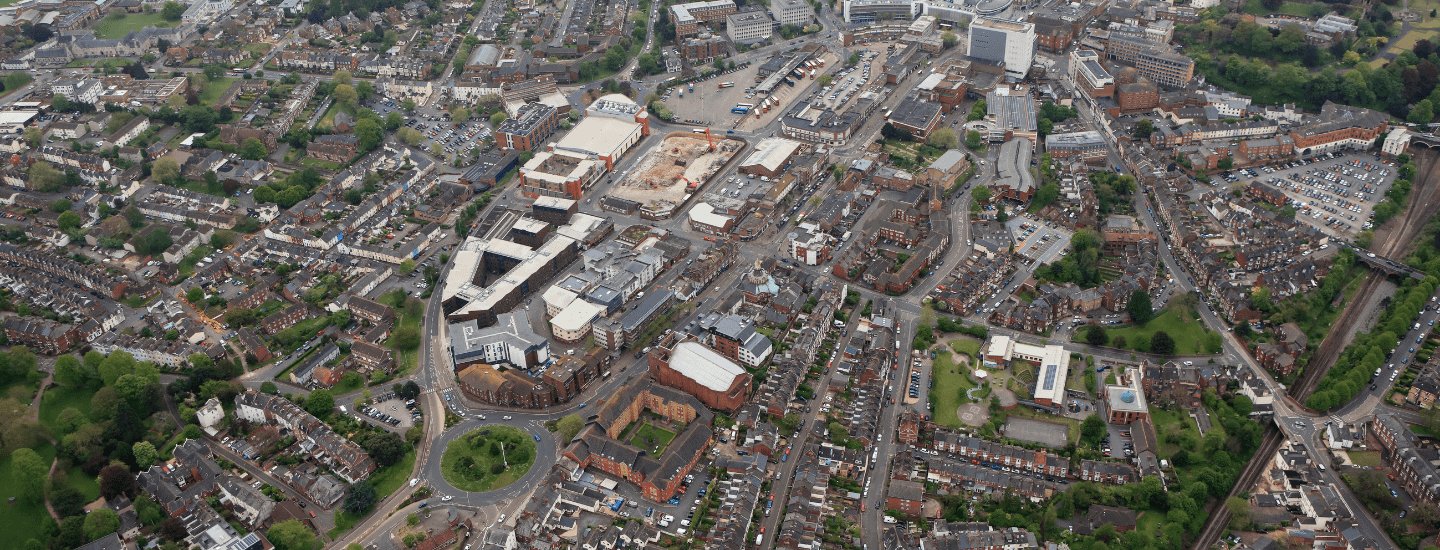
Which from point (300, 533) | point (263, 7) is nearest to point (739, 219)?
point (300, 533)

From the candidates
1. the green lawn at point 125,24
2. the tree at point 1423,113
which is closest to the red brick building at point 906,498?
the tree at point 1423,113

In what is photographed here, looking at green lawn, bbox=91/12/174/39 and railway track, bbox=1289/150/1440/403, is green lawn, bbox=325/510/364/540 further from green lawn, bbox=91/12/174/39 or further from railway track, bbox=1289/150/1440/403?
green lawn, bbox=91/12/174/39

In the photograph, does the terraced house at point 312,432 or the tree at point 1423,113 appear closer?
the terraced house at point 312,432

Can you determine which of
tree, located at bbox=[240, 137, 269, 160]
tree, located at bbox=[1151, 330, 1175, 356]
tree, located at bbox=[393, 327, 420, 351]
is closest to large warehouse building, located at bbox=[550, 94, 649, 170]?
tree, located at bbox=[240, 137, 269, 160]

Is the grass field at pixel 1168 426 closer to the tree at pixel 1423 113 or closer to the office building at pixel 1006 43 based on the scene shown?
the tree at pixel 1423 113

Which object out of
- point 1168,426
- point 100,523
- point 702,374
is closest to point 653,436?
point 702,374

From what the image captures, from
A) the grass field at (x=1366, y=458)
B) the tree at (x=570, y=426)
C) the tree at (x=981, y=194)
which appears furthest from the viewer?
the tree at (x=981, y=194)
